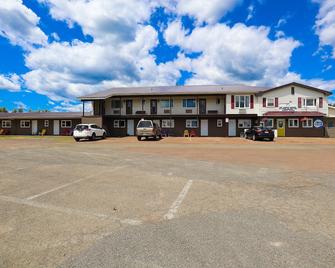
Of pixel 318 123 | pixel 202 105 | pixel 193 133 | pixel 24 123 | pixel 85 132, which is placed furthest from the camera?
pixel 24 123

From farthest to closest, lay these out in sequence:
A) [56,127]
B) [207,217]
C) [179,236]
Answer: [56,127], [207,217], [179,236]

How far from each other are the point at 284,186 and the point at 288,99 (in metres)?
28.0

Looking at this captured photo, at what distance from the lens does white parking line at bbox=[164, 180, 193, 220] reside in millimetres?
4170

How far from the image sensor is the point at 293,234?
3.44 meters

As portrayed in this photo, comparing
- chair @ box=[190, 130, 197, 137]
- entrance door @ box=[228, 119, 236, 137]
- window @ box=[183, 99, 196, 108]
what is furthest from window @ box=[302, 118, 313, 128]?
window @ box=[183, 99, 196, 108]

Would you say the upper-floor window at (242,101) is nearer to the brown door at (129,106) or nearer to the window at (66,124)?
the brown door at (129,106)

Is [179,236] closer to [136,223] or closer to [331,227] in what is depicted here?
[136,223]

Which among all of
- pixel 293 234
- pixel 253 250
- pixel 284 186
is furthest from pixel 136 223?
pixel 284 186

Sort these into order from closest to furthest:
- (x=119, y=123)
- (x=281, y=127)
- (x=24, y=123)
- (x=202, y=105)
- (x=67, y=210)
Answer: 1. (x=67, y=210)
2. (x=281, y=127)
3. (x=202, y=105)
4. (x=119, y=123)
5. (x=24, y=123)

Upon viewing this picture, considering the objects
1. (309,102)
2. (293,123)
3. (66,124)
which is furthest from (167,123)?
(309,102)

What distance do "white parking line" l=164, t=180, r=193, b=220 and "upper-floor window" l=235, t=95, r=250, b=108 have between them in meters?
26.6

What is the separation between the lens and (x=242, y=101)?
3103 centimetres

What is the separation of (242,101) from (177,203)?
28.7 metres

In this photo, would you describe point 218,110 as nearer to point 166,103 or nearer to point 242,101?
point 242,101
